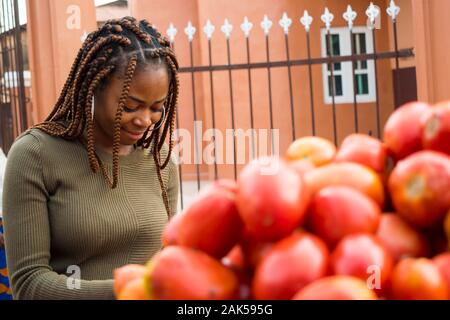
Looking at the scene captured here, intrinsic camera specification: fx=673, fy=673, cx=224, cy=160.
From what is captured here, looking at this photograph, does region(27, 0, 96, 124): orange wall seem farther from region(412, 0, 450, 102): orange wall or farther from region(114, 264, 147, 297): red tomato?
region(114, 264, 147, 297): red tomato

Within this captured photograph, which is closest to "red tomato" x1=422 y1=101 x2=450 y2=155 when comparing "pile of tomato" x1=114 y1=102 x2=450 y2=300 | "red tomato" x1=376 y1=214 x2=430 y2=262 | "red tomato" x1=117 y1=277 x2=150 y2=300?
"pile of tomato" x1=114 y1=102 x2=450 y2=300

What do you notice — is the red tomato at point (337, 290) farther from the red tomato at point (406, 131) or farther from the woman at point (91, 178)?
the woman at point (91, 178)

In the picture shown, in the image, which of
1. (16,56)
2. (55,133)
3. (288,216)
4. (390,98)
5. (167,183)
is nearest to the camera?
(288,216)

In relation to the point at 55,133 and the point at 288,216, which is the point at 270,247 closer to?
the point at 288,216

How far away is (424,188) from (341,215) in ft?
0.39

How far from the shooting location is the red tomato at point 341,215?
90 cm

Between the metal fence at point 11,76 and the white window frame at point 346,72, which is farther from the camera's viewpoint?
the white window frame at point 346,72

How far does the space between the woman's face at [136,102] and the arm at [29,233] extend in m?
0.22

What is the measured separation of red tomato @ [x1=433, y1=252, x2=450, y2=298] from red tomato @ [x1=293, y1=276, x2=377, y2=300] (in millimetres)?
96

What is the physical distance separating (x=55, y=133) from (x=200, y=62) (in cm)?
844

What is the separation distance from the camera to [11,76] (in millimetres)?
5500

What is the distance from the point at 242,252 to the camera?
0.97 metres

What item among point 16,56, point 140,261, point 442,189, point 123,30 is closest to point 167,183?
point 140,261

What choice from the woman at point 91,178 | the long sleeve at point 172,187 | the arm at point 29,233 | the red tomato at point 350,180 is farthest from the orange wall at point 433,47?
the red tomato at point 350,180
